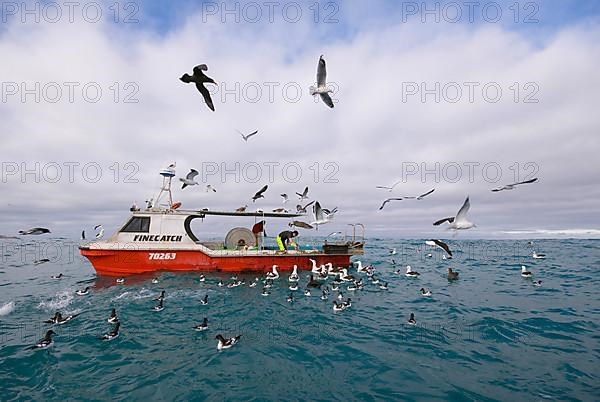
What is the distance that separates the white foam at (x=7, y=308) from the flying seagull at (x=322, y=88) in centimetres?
1578

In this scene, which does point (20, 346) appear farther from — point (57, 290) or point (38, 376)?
point (57, 290)

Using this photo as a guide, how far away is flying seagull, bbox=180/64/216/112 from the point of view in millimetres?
8172

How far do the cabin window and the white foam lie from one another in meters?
5.93

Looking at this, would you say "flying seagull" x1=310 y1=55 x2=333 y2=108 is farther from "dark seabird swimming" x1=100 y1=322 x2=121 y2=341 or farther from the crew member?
the crew member

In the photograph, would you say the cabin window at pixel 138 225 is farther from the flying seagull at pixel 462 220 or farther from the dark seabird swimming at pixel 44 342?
Result: the flying seagull at pixel 462 220

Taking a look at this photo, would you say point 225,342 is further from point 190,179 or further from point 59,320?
point 190,179

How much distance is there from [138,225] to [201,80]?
43.8 ft

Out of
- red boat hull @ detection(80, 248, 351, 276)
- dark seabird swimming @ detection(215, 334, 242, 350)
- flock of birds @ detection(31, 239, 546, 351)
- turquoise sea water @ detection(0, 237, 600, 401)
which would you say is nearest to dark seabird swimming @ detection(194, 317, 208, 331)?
flock of birds @ detection(31, 239, 546, 351)

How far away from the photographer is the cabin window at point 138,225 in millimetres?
18625

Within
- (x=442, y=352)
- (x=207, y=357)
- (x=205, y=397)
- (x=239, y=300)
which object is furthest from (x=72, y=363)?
(x=442, y=352)

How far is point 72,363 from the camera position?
27.0ft

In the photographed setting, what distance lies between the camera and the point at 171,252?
60.5 feet

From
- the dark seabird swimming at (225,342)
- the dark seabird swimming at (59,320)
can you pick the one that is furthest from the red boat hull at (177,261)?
the dark seabird swimming at (225,342)

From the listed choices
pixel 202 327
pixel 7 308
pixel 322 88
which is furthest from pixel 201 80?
pixel 7 308
